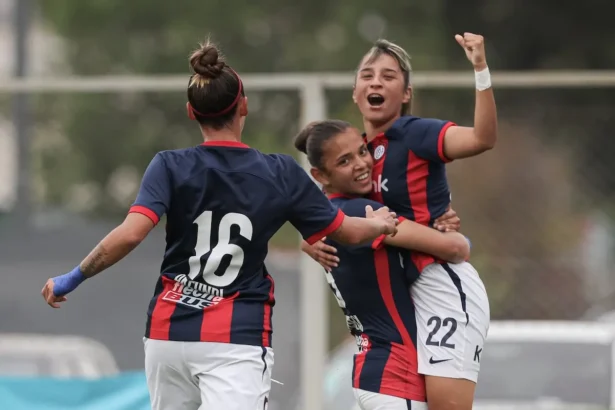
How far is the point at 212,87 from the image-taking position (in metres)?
4.04


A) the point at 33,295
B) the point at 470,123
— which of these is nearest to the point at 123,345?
the point at 33,295

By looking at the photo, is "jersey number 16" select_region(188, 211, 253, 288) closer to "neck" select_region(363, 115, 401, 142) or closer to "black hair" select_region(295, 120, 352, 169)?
"black hair" select_region(295, 120, 352, 169)

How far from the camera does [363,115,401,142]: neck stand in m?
4.51

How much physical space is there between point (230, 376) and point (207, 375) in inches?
3.4

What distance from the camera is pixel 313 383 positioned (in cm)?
641

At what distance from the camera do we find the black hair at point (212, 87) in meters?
4.01

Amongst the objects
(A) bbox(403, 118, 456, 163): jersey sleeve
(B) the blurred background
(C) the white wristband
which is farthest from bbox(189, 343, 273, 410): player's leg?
(B) the blurred background

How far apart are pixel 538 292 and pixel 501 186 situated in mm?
840

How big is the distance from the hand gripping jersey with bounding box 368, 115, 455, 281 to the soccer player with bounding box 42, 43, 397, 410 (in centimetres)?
28

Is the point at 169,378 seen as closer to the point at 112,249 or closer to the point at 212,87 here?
the point at 112,249

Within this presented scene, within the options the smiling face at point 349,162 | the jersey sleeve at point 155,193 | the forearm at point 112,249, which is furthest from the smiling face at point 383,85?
the forearm at point 112,249

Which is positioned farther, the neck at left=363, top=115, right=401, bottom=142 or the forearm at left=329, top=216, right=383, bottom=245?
the neck at left=363, top=115, right=401, bottom=142

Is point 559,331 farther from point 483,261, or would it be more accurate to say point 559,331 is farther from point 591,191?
point 591,191

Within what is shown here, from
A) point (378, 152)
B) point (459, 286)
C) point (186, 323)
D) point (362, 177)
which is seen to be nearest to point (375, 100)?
point (378, 152)
